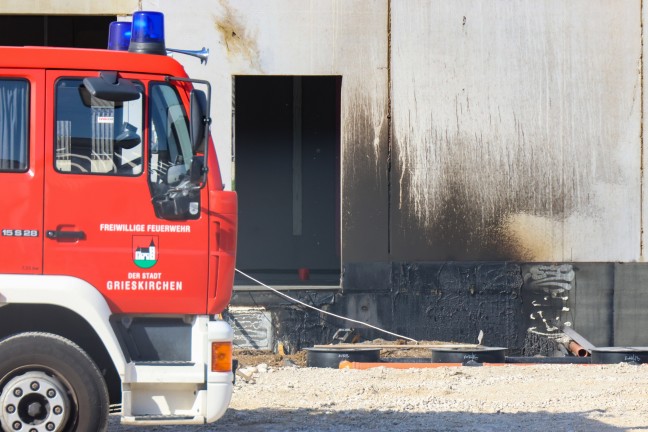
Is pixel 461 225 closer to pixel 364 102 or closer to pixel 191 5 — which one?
pixel 364 102

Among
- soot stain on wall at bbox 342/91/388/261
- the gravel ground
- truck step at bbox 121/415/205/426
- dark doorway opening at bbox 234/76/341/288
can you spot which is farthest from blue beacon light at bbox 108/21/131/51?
dark doorway opening at bbox 234/76/341/288

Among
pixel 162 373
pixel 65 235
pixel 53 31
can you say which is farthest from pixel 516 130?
pixel 53 31

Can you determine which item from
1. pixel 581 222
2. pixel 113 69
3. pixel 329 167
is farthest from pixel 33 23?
pixel 113 69

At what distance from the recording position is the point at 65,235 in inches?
274

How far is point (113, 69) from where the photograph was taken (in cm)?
705

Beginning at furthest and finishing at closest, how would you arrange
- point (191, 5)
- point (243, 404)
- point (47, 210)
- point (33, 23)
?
point (33, 23), point (191, 5), point (243, 404), point (47, 210)

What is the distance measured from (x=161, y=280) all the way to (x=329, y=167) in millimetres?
12122

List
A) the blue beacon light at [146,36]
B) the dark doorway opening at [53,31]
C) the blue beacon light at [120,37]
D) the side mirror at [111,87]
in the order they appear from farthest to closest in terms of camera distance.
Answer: the dark doorway opening at [53,31] → the blue beacon light at [120,37] → the blue beacon light at [146,36] → the side mirror at [111,87]

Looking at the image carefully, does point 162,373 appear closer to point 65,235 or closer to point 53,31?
point 65,235

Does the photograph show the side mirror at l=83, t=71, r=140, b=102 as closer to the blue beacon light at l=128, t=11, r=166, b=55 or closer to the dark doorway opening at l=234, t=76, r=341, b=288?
the blue beacon light at l=128, t=11, r=166, b=55

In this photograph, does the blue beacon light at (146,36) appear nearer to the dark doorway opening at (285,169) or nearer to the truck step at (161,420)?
the truck step at (161,420)

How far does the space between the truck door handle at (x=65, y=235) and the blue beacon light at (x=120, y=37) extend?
1.55 meters

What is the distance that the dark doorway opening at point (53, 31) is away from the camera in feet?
60.3

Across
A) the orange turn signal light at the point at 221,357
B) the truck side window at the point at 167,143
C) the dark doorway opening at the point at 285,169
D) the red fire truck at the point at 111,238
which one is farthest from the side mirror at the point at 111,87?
the dark doorway opening at the point at 285,169
